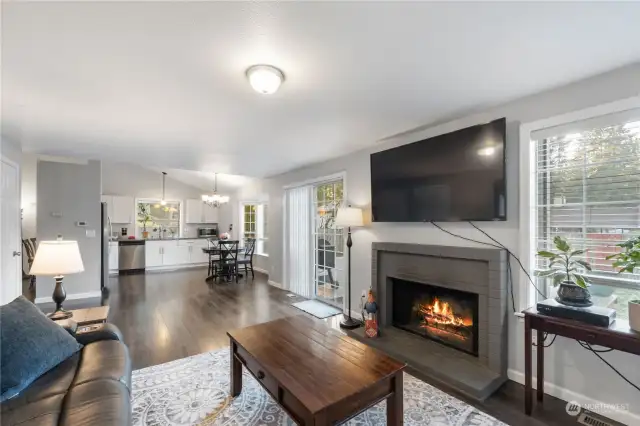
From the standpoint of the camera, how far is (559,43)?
1.61m

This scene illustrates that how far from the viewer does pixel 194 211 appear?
9.09 meters

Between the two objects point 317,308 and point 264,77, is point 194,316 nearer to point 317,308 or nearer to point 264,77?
point 317,308

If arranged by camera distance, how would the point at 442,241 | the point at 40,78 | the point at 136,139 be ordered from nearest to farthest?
the point at 40,78 < the point at 442,241 < the point at 136,139

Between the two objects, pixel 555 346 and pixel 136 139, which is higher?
pixel 136 139

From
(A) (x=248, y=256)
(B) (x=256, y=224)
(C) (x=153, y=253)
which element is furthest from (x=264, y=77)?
(C) (x=153, y=253)

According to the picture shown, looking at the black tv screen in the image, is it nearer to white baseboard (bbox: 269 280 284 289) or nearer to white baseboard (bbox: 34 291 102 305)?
white baseboard (bbox: 269 280 284 289)

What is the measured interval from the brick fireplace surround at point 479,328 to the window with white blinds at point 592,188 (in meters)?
0.42

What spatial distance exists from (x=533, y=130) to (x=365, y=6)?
1795 mm

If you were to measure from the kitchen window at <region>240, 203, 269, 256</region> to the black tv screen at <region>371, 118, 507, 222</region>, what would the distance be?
479 centimetres

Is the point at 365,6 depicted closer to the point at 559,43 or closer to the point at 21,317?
the point at 559,43

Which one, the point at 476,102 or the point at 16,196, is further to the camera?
the point at 16,196

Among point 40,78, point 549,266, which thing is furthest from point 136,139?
point 549,266

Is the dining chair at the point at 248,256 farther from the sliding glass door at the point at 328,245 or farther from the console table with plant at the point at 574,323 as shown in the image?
the console table with plant at the point at 574,323

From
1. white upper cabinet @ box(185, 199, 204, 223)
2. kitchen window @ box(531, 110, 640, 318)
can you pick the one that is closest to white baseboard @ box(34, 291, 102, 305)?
white upper cabinet @ box(185, 199, 204, 223)
